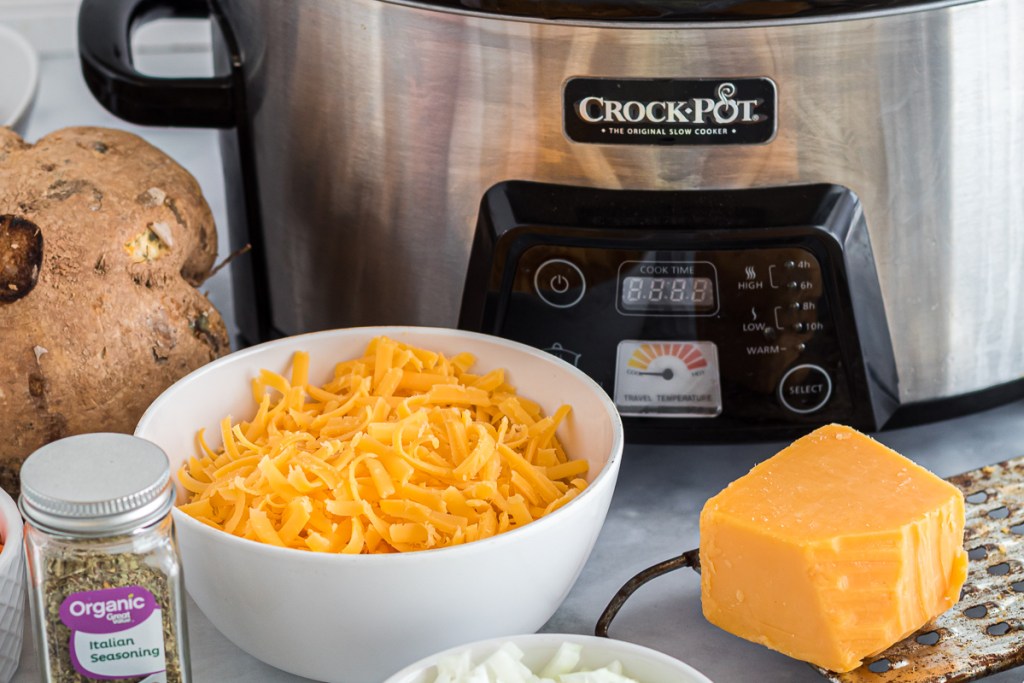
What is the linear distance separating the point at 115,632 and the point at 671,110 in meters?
0.42

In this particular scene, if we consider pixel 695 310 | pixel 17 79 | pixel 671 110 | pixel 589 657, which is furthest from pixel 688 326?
pixel 17 79

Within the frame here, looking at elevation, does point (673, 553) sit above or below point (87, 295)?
below

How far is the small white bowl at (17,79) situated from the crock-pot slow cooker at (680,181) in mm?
482

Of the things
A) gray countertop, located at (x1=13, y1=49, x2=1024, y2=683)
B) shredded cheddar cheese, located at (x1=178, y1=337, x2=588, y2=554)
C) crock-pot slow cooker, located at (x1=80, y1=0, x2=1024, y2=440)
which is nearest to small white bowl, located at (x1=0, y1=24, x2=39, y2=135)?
gray countertop, located at (x1=13, y1=49, x2=1024, y2=683)

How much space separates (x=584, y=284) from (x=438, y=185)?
0.37ft

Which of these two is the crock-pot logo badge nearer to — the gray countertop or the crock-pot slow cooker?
the crock-pot slow cooker

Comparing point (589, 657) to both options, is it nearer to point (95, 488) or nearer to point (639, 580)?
point (639, 580)

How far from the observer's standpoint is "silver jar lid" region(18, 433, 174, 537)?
1.80 ft

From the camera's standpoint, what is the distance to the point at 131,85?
0.87m

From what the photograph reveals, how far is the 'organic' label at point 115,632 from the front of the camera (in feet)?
1.92

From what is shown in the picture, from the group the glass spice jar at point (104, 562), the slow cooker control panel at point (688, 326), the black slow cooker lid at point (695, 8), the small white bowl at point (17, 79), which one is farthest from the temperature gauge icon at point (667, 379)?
the small white bowl at point (17, 79)

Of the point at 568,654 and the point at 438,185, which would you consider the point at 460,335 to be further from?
the point at 568,654

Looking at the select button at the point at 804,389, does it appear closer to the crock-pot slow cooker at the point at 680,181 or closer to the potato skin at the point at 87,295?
the crock-pot slow cooker at the point at 680,181

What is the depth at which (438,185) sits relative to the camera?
2.66ft
